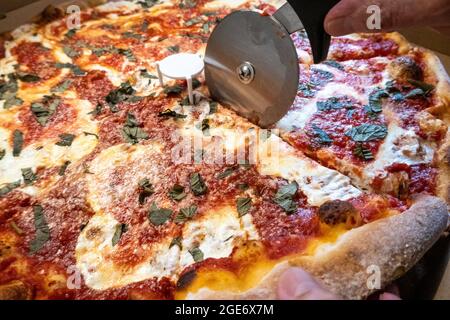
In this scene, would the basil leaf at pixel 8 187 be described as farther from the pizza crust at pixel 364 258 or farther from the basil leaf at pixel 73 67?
the pizza crust at pixel 364 258

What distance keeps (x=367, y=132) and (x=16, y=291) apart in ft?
7.67

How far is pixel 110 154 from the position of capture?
10.0ft

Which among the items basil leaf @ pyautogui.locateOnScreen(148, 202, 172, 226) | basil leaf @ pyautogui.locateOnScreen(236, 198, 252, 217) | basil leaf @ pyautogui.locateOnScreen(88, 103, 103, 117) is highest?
basil leaf @ pyautogui.locateOnScreen(88, 103, 103, 117)

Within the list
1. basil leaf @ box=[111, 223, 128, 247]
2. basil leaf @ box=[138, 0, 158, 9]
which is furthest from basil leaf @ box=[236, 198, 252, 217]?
basil leaf @ box=[138, 0, 158, 9]

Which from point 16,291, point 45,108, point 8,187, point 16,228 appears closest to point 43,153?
point 8,187

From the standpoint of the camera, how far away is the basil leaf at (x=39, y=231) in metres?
2.54

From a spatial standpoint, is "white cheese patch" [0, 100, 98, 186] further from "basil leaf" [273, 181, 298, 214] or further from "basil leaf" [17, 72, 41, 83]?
"basil leaf" [273, 181, 298, 214]

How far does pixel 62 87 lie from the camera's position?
3.71 metres

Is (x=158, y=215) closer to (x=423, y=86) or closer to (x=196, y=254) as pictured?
(x=196, y=254)

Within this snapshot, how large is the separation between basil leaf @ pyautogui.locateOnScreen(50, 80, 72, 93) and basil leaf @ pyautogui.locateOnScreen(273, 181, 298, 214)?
2069 mm

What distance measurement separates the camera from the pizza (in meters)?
2.32

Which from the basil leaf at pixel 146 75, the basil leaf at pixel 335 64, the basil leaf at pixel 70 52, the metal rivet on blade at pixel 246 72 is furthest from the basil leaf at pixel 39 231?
the basil leaf at pixel 335 64
